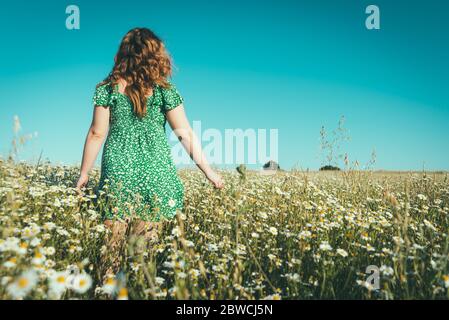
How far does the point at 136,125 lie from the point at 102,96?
1.38 ft

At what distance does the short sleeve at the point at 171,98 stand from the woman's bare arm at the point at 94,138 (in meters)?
0.57

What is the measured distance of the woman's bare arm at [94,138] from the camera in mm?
3547

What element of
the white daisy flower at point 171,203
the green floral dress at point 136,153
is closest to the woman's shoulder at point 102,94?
the green floral dress at point 136,153

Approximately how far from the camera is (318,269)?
2801 millimetres

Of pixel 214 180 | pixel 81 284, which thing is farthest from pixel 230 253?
pixel 81 284

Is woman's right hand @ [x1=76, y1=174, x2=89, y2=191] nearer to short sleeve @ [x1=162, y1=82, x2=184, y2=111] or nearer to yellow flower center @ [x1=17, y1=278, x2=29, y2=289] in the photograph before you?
short sleeve @ [x1=162, y1=82, x2=184, y2=111]

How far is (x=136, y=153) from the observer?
3559 mm

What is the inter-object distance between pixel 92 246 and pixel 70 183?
8.04ft

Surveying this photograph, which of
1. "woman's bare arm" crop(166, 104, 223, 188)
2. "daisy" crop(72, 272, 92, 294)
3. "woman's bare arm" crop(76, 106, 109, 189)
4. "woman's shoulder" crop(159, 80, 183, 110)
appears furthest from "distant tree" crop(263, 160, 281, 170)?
"daisy" crop(72, 272, 92, 294)

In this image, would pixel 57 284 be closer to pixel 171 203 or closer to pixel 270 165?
pixel 171 203
